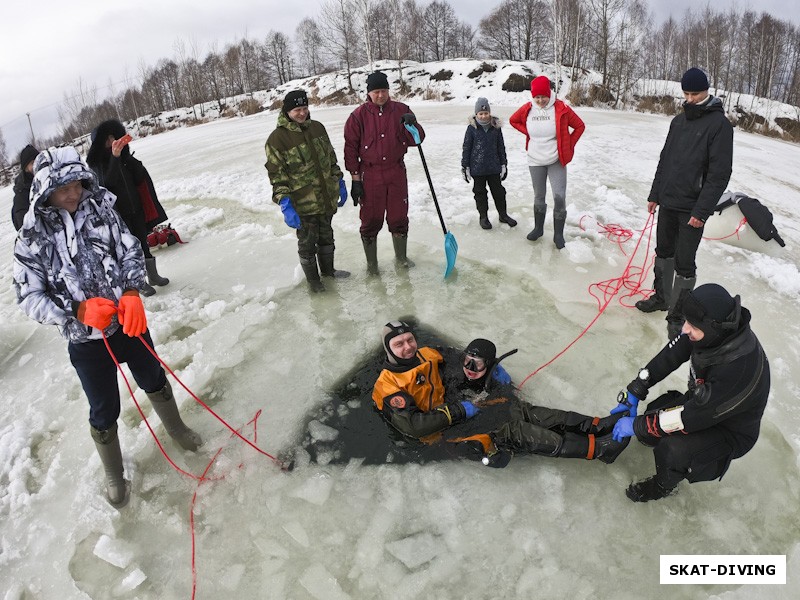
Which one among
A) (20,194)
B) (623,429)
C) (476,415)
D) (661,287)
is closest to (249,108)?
(20,194)

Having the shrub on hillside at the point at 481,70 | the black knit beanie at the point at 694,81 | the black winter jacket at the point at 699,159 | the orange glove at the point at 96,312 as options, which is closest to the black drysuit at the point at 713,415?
the black winter jacket at the point at 699,159

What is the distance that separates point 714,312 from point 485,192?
3.88 metres

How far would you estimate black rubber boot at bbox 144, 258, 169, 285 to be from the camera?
4.85 m

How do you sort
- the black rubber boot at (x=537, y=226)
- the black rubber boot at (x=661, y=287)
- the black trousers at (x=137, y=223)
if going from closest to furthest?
the black rubber boot at (x=661, y=287) < the black trousers at (x=137, y=223) < the black rubber boot at (x=537, y=226)

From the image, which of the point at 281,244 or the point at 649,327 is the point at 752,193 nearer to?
the point at 649,327

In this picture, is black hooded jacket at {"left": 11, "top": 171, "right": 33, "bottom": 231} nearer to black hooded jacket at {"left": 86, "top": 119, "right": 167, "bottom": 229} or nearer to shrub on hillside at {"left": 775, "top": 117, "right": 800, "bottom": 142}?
black hooded jacket at {"left": 86, "top": 119, "right": 167, "bottom": 229}

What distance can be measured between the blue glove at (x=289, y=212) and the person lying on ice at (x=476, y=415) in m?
1.62

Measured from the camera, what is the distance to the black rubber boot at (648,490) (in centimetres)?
236

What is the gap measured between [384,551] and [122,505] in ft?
4.99

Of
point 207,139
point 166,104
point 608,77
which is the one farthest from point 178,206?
point 166,104

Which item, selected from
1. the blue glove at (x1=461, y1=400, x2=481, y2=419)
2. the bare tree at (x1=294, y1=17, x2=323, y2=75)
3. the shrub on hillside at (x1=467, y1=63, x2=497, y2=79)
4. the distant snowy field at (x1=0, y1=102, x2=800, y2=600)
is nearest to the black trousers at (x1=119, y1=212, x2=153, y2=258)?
the distant snowy field at (x1=0, y1=102, x2=800, y2=600)

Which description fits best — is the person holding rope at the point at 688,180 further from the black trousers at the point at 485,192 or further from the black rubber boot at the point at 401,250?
the black rubber boot at the point at 401,250

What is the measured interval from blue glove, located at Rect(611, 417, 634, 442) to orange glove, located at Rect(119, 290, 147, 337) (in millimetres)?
2448

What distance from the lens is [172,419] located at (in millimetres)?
2854
